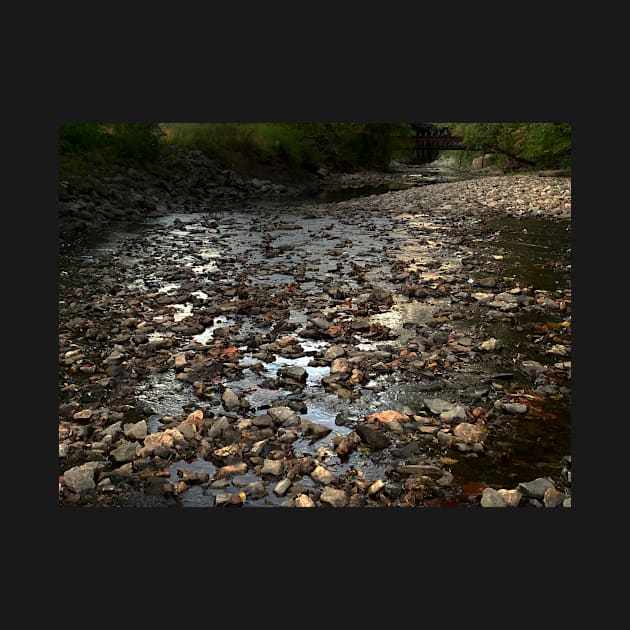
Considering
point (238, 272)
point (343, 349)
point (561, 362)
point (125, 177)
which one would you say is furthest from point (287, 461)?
point (125, 177)

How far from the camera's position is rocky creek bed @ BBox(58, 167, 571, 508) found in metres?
5.86

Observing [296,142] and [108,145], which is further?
[296,142]

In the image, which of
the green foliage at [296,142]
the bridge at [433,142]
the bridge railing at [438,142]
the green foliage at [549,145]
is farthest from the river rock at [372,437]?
the bridge railing at [438,142]

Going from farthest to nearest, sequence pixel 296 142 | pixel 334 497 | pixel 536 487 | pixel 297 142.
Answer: pixel 297 142, pixel 296 142, pixel 536 487, pixel 334 497

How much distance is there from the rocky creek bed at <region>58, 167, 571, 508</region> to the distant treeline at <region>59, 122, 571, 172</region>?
6.02 m

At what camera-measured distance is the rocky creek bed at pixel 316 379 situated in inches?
231

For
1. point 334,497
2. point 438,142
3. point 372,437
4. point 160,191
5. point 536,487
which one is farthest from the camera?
point 438,142

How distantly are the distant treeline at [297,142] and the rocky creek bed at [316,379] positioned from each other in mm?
6015

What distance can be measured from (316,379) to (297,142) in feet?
119

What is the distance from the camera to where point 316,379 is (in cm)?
807

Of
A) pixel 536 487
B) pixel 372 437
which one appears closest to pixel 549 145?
pixel 372 437

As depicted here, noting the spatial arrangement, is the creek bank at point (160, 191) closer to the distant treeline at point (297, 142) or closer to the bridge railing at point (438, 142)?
the distant treeline at point (297, 142)

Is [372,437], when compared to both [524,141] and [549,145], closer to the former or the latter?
[549,145]

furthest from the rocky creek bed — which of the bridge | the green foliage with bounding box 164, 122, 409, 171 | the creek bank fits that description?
the bridge
